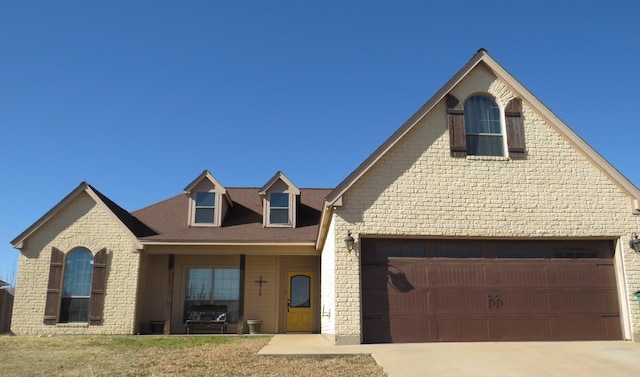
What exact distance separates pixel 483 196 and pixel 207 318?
31.3 ft

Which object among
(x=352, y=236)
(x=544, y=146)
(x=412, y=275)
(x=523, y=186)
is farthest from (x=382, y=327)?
(x=544, y=146)

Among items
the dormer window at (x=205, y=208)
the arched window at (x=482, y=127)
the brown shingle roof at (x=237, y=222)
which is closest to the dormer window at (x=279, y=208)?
the brown shingle roof at (x=237, y=222)

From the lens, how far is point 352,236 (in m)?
11.9

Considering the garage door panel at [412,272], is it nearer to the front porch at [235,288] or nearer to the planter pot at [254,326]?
the front porch at [235,288]

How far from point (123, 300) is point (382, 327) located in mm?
8584

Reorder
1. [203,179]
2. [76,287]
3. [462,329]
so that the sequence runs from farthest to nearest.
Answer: [203,179] < [76,287] < [462,329]

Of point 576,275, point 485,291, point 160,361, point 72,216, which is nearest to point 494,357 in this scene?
point 485,291

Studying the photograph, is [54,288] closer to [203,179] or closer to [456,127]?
[203,179]

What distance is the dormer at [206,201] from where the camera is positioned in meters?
17.8

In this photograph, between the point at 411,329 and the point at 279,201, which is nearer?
the point at 411,329

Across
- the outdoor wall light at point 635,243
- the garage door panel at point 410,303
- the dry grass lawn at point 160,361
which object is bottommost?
the dry grass lawn at point 160,361

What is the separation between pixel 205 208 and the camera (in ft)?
59.0

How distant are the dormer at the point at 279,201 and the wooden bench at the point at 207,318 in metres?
3.35

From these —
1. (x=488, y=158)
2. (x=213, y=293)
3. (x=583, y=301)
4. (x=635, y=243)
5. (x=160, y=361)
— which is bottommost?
(x=160, y=361)
